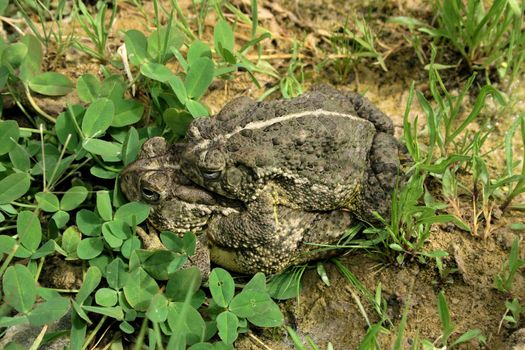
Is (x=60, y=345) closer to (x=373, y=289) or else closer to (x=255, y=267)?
(x=255, y=267)

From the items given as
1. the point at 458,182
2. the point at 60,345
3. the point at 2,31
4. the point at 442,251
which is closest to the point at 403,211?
the point at 442,251

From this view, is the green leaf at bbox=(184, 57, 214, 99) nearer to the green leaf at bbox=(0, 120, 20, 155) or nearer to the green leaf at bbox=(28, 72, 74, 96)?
the green leaf at bbox=(28, 72, 74, 96)

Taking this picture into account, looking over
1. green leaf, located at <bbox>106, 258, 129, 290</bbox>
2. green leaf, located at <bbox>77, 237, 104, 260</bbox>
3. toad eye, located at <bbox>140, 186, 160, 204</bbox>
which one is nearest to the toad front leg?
toad eye, located at <bbox>140, 186, 160, 204</bbox>

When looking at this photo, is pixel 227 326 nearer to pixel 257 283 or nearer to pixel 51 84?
pixel 257 283

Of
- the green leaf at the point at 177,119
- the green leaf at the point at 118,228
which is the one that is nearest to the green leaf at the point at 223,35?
the green leaf at the point at 177,119

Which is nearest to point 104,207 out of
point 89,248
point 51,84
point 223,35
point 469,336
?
point 89,248

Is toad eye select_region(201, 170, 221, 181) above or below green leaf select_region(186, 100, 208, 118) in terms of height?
below
